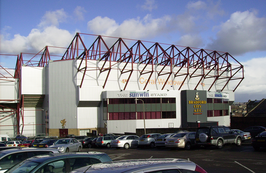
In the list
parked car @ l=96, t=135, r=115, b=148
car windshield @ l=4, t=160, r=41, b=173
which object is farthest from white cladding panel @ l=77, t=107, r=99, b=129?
car windshield @ l=4, t=160, r=41, b=173

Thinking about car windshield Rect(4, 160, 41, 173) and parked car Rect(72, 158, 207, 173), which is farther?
car windshield Rect(4, 160, 41, 173)

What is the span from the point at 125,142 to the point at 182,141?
747cm

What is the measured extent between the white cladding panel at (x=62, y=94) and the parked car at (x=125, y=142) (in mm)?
26760

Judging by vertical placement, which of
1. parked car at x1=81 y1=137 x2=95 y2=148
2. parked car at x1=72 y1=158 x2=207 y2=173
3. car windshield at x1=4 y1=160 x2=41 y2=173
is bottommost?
parked car at x1=81 y1=137 x2=95 y2=148

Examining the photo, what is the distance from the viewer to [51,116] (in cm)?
5516

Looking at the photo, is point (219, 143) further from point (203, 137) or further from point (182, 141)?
point (182, 141)

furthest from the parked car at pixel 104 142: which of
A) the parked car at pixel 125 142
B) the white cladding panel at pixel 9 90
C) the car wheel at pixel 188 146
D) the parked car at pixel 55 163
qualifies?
the white cladding panel at pixel 9 90

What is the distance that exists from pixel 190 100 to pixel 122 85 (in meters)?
15.0

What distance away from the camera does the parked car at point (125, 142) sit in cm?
2819

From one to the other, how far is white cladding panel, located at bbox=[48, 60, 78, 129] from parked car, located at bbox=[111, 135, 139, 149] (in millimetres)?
26760

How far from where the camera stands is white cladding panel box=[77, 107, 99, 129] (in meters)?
53.8

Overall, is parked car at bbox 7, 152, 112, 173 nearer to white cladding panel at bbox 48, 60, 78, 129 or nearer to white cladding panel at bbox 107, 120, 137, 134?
white cladding panel at bbox 107, 120, 137, 134

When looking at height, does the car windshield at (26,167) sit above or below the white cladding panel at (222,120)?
above

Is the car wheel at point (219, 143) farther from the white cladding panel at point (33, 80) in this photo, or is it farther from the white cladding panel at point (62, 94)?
the white cladding panel at point (33, 80)
